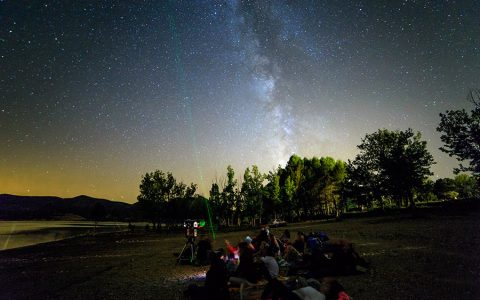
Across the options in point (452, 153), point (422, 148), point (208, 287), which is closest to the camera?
point (208, 287)

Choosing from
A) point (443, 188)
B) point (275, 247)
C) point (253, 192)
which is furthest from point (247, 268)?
point (443, 188)

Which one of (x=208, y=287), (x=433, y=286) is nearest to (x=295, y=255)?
(x=433, y=286)

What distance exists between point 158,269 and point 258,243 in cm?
528

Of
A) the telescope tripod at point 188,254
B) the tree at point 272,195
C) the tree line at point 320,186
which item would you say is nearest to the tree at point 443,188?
the tree line at point 320,186

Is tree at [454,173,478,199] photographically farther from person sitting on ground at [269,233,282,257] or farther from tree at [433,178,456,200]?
person sitting on ground at [269,233,282,257]

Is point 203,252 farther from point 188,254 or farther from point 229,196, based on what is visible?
point 229,196

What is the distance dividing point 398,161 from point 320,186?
101 ft

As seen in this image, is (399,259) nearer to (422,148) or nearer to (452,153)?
(452,153)

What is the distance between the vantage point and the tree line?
46.8 metres

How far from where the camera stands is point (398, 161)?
47.2 m

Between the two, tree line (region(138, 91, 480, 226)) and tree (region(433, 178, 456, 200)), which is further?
tree (region(433, 178, 456, 200))

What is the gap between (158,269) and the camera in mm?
15781

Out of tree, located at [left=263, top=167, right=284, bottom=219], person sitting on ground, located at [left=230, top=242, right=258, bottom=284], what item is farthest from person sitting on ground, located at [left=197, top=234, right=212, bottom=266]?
tree, located at [left=263, top=167, right=284, bottom=219]

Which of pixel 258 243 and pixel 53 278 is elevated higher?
pixel 258 243
